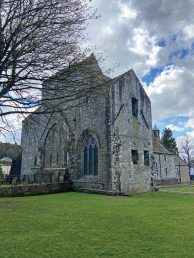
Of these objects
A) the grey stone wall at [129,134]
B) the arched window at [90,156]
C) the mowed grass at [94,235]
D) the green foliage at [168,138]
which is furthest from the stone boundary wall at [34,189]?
the green foliage at [168,138]

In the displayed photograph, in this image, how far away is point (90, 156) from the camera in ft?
66.5

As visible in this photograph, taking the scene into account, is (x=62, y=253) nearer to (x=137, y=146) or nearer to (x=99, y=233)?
(x=99, y=233)

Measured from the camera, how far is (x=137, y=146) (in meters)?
21.1

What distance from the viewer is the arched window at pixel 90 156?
19750 mm

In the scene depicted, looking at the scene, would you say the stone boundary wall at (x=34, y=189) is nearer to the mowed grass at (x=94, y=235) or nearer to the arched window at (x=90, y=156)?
the arched window at (x=90, y=156)

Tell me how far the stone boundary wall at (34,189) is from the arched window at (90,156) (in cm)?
200

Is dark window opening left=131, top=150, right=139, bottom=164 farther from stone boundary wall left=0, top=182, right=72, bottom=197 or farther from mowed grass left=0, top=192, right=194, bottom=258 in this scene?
mowed grass left=0, top=192, right=194, bottom=258

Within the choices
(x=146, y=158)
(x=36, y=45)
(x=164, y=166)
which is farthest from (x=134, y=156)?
(x=164, y=166)

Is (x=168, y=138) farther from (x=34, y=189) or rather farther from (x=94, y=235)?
(x=94, y=235)

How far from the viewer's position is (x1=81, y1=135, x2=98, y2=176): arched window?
19.8 meters

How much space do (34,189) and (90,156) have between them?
5.14 meters

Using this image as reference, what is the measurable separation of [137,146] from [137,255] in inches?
648

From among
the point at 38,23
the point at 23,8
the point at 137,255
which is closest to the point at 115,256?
the point at 137,255

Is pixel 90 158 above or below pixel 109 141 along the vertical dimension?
below
